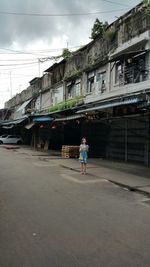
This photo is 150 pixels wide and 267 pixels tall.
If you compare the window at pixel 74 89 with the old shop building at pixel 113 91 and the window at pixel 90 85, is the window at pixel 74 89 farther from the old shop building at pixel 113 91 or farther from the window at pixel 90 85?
the window at pixel 90 85

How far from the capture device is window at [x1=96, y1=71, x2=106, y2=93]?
1014 inches

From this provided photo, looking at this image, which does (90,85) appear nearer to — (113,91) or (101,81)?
(101,81)

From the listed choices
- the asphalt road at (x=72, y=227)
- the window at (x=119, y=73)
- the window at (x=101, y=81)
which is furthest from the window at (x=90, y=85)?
the asphalt road at (x=72, y=227)

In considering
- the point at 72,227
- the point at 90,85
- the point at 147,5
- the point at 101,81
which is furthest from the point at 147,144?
the point at 72,227

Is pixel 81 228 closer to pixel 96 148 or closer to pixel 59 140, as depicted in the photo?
pixel 96 148

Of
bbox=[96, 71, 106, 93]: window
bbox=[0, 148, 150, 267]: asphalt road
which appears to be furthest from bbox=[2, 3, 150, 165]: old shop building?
bbox=[0, 148, 150, 267]: asphalt road

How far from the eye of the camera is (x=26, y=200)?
10125 mm

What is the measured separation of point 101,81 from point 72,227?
20.0m

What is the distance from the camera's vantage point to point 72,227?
720 centimetres

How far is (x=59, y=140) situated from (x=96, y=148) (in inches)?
390

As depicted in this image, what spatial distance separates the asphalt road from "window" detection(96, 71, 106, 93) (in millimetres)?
13799

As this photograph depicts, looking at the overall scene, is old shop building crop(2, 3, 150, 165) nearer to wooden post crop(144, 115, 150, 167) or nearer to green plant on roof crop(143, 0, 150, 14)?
wooden post crop(144, 115, 150, 167)

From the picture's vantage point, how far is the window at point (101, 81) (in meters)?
25.8

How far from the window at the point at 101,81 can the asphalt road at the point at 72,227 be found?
13.8 meters
